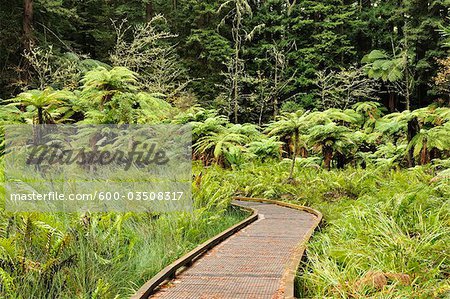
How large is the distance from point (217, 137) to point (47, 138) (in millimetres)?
4138

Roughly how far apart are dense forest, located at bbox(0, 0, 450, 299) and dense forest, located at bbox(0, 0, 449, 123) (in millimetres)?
124

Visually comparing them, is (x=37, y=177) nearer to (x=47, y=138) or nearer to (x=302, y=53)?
(x=47, y=138)

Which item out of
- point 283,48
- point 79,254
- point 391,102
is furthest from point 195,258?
point 391,102

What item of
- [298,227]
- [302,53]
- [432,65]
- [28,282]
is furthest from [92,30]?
[28,282]

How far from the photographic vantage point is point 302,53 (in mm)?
25062

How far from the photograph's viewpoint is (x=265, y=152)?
12094 millimetres

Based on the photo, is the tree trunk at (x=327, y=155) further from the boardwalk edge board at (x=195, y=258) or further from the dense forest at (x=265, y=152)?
the boardwalk edge board at (x=195, y=258)

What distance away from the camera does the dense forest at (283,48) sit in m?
21.3

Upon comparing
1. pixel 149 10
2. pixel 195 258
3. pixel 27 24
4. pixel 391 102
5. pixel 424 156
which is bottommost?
pixel 195 258

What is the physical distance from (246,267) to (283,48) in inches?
893

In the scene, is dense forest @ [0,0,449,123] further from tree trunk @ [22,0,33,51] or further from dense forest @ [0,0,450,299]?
tree trunk @ [22,0,33,51]

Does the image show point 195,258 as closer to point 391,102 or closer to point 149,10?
point 149,10

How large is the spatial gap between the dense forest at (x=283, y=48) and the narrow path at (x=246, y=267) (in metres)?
15.6

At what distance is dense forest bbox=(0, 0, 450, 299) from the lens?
344 centimetres
